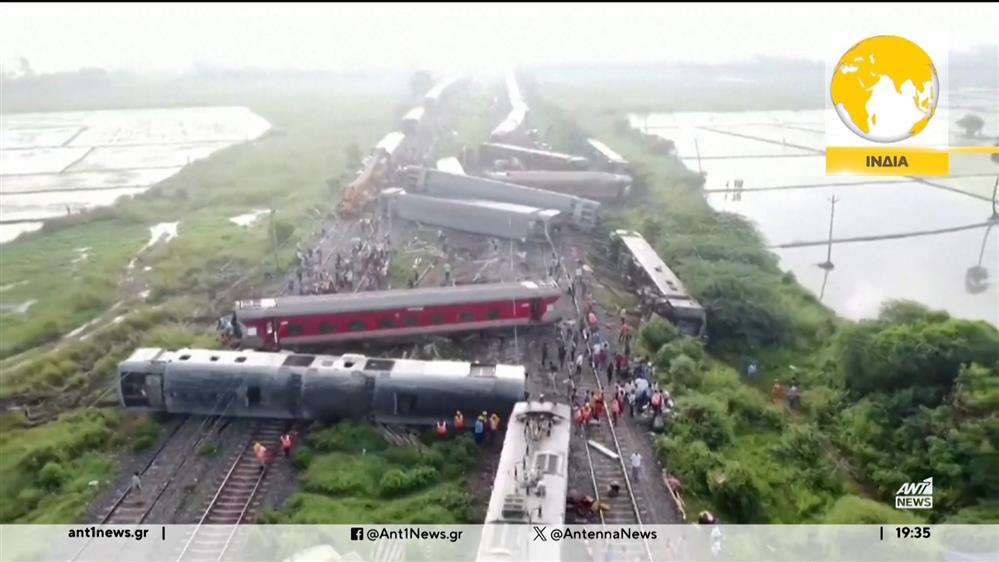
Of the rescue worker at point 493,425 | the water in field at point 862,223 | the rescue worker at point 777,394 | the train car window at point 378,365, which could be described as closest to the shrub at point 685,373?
the rescue worker at point 777,394

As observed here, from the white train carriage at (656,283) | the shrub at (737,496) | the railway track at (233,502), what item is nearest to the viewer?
the railway track at (233,502)

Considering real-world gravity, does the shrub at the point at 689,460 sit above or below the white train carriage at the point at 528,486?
below

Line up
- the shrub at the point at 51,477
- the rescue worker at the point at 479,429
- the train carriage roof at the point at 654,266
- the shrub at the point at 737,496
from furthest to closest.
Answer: the train carriage roof at the point at 654,266 < the rescue worker at the point at 479,429 < the shrub at the point at 51,477 < the shrub at the point at 737,496

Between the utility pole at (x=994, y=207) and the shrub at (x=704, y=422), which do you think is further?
the utility pole at (x=994, y=207)

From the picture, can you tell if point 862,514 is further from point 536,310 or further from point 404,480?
point 536,310

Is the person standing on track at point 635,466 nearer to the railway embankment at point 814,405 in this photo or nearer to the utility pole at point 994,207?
the railway embankment at point 814,405

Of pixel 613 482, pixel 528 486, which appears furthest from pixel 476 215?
pixel 528 486

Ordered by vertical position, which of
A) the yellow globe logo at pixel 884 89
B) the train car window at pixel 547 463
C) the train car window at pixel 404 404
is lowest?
the train car window at pixel 404 404
